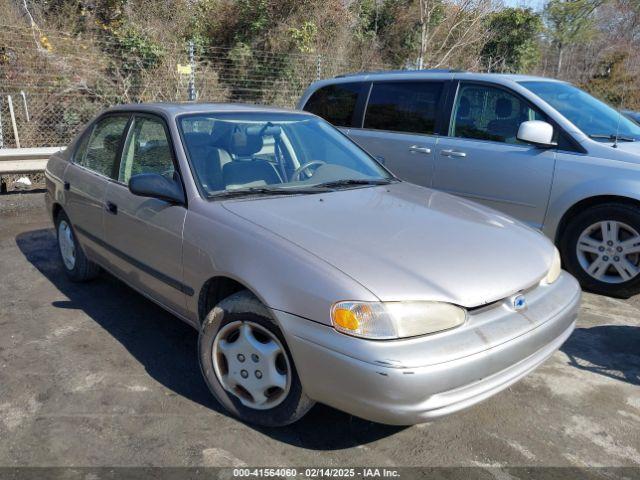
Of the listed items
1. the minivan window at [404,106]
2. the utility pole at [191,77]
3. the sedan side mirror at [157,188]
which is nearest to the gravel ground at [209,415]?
the sedan side mirror at [157,188]

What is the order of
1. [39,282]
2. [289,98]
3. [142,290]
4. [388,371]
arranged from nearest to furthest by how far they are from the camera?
[388,371], [142,290], [39,282], [289,98]

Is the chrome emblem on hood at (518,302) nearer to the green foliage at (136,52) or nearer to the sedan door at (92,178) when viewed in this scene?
the sedan door at (92,178)

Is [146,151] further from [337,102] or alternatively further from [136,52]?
[136,52]

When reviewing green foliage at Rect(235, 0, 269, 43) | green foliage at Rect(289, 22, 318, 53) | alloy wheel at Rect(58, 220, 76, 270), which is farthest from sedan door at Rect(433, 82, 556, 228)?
green foliage at Rect(235, 0, 269, 43)

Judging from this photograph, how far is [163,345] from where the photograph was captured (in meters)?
3.69

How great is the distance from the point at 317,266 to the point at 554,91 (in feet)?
12.8

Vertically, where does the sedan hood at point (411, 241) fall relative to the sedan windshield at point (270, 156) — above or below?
below

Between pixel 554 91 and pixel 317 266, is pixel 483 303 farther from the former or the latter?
pixel 554 91

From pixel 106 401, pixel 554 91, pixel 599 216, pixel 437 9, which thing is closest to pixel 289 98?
pixel 437 9

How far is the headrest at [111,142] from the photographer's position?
4.05 metres

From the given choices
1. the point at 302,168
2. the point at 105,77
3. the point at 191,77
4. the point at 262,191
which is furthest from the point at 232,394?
the point at 105,77

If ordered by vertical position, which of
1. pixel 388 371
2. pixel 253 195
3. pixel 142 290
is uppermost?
pixel 253 195

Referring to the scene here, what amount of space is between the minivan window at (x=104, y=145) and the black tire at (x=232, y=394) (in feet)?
5.59

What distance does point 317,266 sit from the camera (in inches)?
95.8
